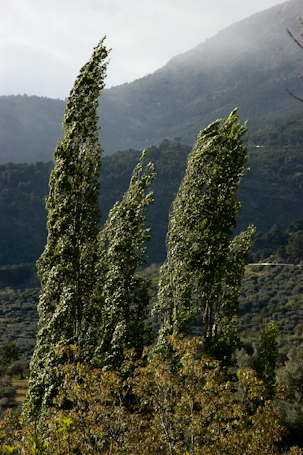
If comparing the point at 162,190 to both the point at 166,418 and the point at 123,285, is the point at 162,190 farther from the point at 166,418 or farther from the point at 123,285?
the point at 166,418

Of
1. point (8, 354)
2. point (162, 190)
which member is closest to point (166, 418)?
point (8, 354)

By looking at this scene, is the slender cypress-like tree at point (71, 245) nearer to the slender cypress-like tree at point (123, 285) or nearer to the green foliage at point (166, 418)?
the slender cypress-like tree at point (123, 285)

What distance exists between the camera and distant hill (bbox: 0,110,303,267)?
324 ft

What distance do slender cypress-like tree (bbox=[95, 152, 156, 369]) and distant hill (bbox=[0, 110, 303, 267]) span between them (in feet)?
270

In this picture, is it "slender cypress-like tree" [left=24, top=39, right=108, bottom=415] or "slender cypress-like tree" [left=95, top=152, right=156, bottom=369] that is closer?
"slender cypress-like tree" [left=24, top=39, right=108, bottom=415]

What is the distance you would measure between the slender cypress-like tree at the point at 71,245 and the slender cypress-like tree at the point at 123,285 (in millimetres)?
358

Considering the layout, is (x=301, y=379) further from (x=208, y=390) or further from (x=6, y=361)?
(x=6, y=361)

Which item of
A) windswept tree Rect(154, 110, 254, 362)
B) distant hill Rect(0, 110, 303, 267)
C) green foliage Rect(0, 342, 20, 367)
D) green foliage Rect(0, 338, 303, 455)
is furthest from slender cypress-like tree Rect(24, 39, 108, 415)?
distant hill Rect(0, 110, 303, 267)

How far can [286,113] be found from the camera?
571ft

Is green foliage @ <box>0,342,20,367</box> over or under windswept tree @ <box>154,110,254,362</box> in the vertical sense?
under

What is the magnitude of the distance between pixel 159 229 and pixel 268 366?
87.0 meters

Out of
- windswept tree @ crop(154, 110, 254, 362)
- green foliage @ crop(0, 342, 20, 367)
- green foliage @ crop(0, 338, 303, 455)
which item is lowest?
green foliage @ crop(0, 342, 20, 367)

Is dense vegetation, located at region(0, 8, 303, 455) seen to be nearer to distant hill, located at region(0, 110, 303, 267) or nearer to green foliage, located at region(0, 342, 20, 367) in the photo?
green foliage, located at region(0, 342, 20, 367)

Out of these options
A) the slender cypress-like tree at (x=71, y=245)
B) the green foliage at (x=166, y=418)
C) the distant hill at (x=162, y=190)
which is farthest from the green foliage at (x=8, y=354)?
the distant hill at (x=162, y=190)
